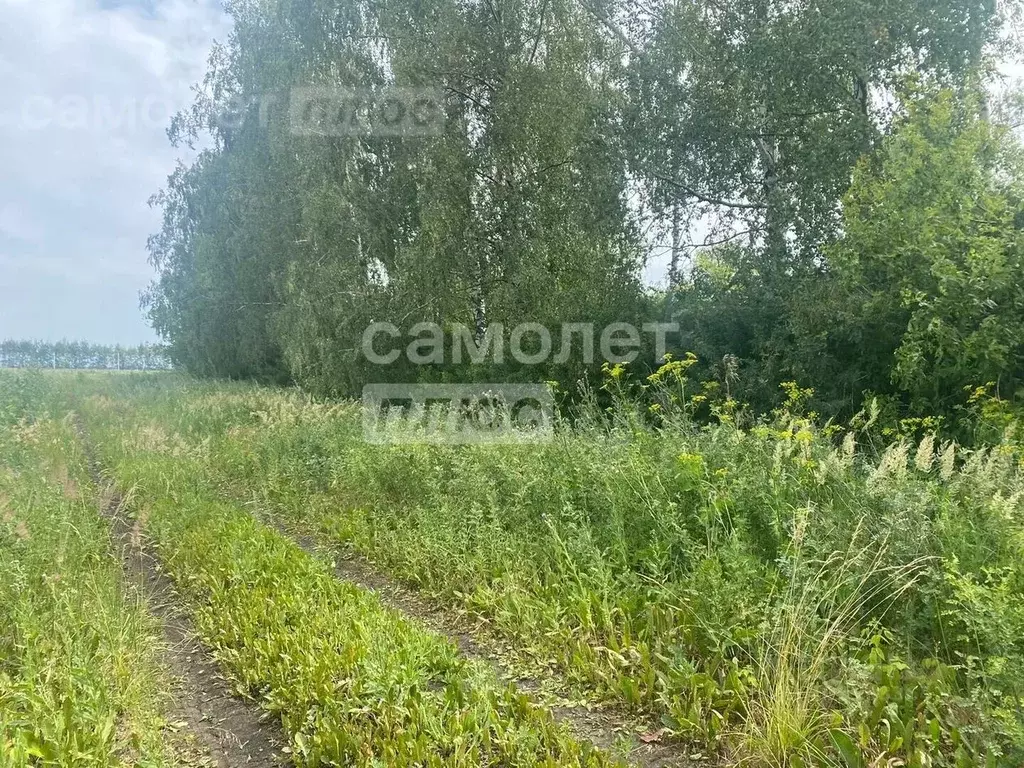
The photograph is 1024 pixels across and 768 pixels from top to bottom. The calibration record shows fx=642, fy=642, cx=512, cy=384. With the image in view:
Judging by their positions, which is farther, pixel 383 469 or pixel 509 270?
pixel 509 270

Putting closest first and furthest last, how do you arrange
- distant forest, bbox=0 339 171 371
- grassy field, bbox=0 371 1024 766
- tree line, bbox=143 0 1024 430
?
grassy field, bbox=0 371 1024 766 → tree line, bbox=143 0 1024 430 → distant forest, bbox=0 339 171 371

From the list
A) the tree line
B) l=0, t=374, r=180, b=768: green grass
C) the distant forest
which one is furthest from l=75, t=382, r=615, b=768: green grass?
the distant forest

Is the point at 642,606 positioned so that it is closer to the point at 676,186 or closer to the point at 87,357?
the point at 676,186

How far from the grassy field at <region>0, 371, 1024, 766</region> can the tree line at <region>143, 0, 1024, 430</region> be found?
419cm

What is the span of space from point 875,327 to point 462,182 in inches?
313

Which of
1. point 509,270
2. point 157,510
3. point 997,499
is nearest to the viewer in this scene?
point 997,499

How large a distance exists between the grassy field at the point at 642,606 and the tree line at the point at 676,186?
419cm

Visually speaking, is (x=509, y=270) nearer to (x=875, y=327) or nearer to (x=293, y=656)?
(x=875, y=327)

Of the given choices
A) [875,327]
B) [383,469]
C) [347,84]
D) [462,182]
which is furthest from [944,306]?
[347,84]

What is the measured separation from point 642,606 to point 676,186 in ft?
34.7

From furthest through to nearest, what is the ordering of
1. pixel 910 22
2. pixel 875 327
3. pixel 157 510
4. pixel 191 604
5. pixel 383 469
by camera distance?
pixel 910 22
pixel 875 327
pixel 383 469
pixel 157 510
pixel 191 604

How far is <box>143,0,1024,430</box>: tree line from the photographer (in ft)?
25.9

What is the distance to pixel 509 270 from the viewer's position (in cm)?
1268

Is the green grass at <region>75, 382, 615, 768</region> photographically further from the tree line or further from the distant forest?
the distant forest
